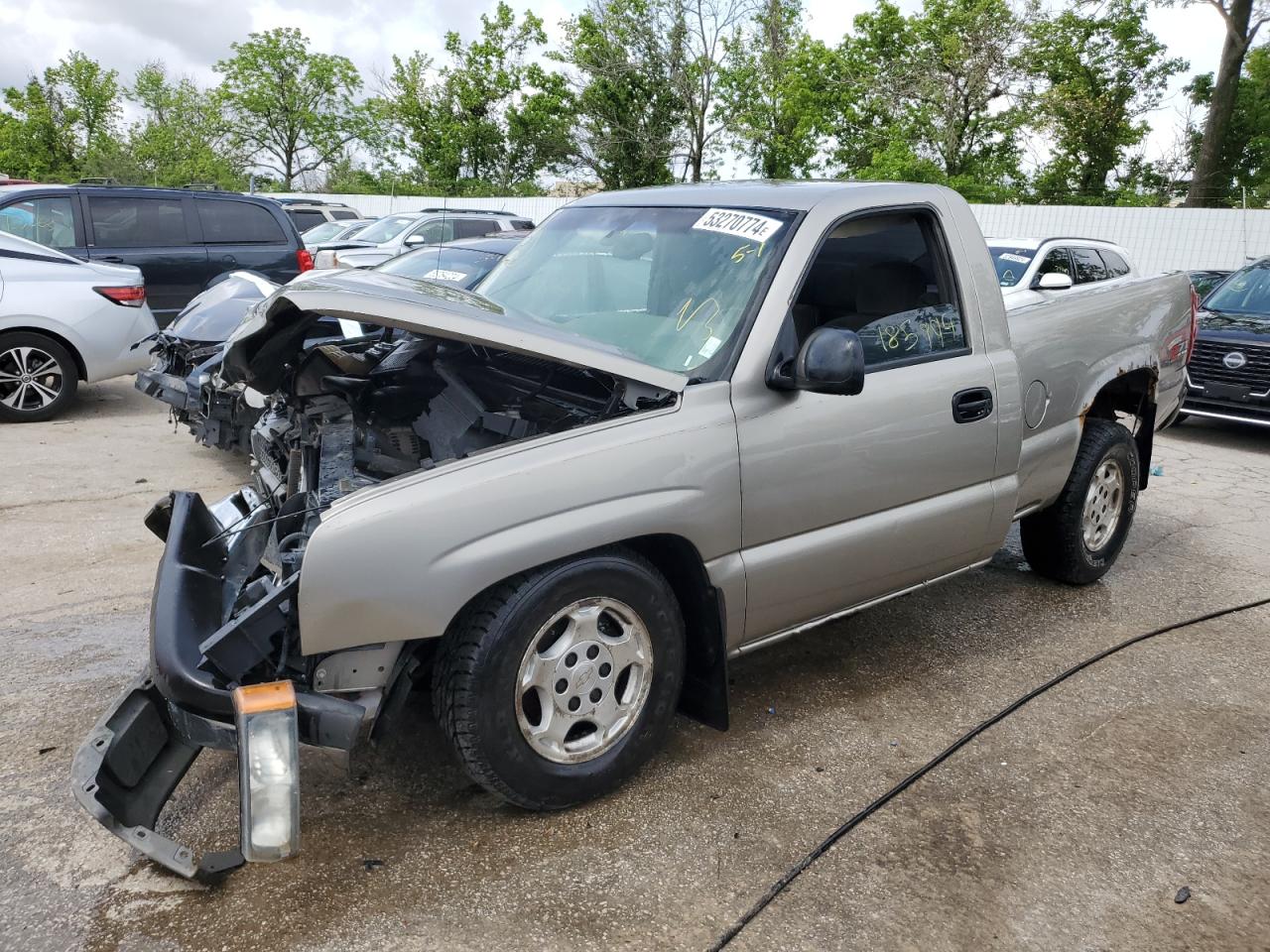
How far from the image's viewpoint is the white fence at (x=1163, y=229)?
21422 millimetres

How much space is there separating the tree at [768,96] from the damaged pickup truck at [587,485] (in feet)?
103

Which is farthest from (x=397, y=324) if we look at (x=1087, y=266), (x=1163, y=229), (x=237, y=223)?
(x=1163, y=229)

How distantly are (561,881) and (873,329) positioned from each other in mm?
2195

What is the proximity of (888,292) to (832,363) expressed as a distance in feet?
3.15

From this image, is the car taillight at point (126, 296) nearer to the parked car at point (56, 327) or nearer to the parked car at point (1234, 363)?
the parked car at point (56, 327)

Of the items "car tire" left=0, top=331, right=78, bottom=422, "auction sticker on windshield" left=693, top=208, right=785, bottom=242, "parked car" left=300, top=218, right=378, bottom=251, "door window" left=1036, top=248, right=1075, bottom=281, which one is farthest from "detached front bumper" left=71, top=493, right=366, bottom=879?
"parked car" left=300, top=218, right=378, bottom=251

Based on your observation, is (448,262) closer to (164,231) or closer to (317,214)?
(164,231)

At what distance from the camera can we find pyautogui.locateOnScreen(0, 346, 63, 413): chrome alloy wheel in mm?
8219

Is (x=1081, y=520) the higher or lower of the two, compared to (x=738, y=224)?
lower

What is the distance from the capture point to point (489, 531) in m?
2.69

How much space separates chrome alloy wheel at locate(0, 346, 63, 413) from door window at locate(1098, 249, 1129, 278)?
1057cm

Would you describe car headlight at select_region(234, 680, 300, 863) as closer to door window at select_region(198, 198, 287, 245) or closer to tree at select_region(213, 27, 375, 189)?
door window at select_region(198, 198, 287, 245)

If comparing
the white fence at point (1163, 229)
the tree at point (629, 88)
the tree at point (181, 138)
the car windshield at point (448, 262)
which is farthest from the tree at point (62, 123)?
the car windshield at point (448, 262)

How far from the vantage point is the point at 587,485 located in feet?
9.30
